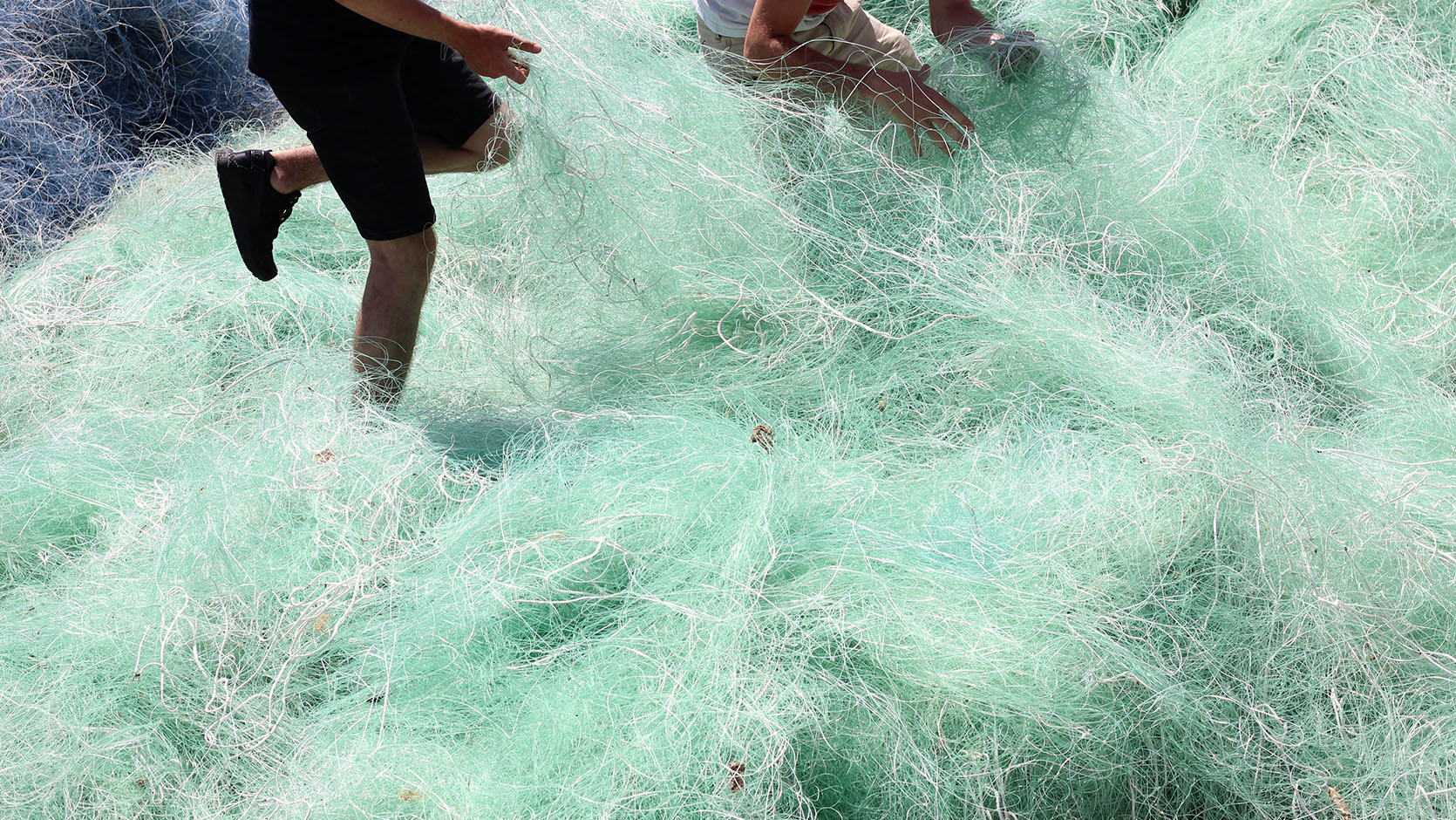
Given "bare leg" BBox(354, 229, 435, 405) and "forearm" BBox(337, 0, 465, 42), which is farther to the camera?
"bare leg" BBox(354, 229, 435, 405)

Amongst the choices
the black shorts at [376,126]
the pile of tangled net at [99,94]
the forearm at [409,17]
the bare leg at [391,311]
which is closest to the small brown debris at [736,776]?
the bare leg at [391,311]

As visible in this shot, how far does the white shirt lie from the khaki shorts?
0.02 m

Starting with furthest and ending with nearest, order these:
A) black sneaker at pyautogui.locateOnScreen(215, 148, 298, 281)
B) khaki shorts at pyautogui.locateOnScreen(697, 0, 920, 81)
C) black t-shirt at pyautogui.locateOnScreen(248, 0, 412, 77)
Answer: khaki shorts at pyautogui.locateOnScreen(697, 0, 920, 81), black sneaker at pyautogui.locateOnScreen(215, 148, 298, 281), black t-shirt at pyautogui.locateOnScreen(248, 0, 412, 77)

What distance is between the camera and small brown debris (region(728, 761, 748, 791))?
1.87 meters

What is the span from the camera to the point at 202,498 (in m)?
2.43

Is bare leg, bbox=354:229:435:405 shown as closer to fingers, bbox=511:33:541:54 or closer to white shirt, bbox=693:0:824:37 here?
fingers, bbox=511:33:541:54

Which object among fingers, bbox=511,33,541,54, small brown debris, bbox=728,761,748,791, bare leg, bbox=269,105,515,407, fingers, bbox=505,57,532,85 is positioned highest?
fingers, bbox=511,33,541,54

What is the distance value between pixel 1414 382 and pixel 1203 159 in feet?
2.96

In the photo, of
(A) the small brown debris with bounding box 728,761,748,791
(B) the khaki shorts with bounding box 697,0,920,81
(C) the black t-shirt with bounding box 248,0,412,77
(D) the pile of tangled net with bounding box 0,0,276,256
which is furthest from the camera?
(D) the pile of tangled net with bounding box 0,0,276,256

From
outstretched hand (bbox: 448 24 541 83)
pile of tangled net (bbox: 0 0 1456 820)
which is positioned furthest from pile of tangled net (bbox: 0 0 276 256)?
outstretched hand (bbox: 448 24 541 83)

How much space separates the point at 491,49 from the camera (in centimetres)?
257

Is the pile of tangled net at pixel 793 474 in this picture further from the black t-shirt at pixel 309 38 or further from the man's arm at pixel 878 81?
the black t-shirt at pixel 309 38

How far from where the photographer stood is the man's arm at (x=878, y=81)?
3.12 metres

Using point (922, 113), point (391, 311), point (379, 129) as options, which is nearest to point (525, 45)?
point (379, 129)
